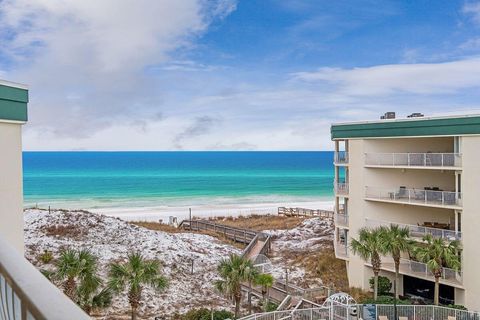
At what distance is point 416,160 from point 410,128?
1786 millimetres

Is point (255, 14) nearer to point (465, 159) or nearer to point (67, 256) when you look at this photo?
point (465, 159)

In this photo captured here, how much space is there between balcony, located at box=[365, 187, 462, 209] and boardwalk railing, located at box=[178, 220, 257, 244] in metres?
11.9

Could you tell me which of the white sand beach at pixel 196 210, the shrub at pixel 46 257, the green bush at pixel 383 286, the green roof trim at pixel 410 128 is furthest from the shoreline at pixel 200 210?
the green bush at pixel 383 286

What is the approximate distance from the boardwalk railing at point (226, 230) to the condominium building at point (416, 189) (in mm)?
9023

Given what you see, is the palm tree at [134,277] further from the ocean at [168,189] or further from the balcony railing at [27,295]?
the ocean at [168,189]

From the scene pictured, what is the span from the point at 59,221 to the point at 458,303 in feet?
80.8

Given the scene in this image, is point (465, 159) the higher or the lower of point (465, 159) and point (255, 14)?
the lower

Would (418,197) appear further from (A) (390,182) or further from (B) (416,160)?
(A) (390,182)

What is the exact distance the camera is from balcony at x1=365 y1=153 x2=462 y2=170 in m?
21.2

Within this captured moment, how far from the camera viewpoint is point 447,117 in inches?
823

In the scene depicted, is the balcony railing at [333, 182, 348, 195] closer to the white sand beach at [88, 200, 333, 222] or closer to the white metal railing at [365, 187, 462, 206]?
the white metal railing at [365, 187, 462, 206]

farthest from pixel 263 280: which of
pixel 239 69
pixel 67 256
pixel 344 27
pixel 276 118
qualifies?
pixel 276 118

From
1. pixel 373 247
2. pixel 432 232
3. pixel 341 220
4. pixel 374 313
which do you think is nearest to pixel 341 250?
pixel 341 220

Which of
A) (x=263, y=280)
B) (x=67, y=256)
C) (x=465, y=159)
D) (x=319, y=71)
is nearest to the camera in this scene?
(x=67, y=256)
